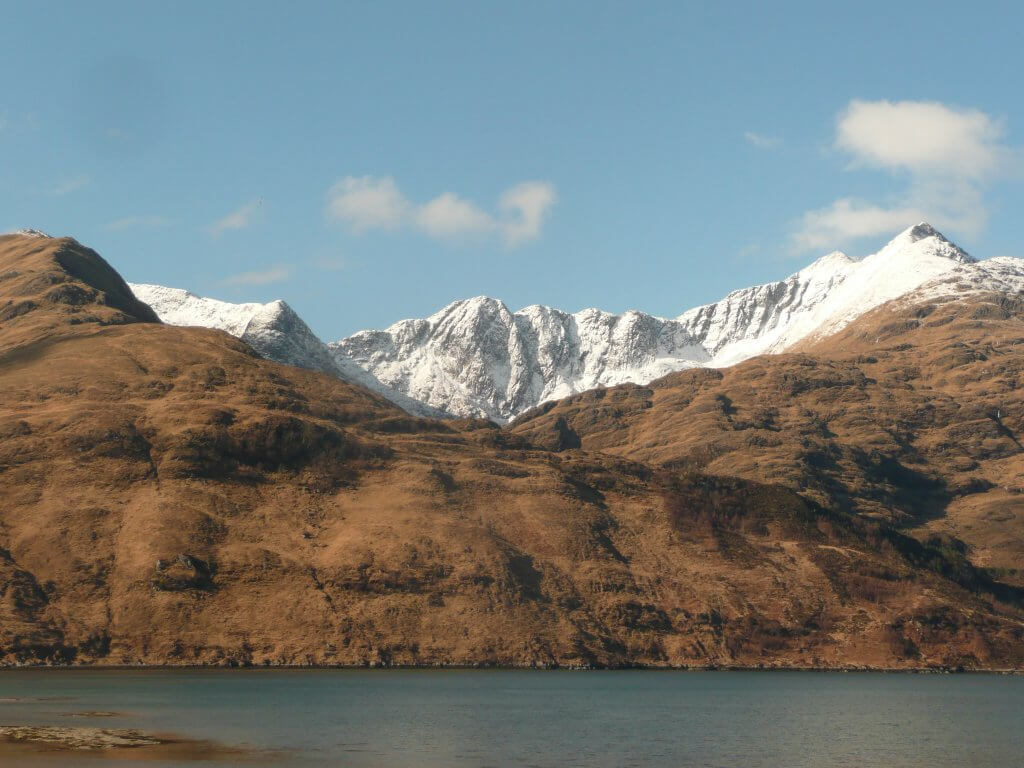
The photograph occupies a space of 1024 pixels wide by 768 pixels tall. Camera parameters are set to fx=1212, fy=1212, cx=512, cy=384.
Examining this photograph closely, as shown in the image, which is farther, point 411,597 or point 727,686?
point 411,597

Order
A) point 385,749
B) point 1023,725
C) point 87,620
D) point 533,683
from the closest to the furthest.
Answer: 1. point 385,749
2. point 1023,725
3. point 533,683
4. point 87,620

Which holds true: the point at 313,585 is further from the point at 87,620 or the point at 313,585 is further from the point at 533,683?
the point at 533,683

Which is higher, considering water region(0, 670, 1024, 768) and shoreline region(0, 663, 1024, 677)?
water region(0, 670, 1024, 768)

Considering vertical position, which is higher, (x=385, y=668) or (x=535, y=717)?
(x=535, y=717)

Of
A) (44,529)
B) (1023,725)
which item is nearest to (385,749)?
(1023,725)

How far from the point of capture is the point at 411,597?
190625mm

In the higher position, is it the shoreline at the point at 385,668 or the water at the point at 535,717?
the water at the point at 535,717

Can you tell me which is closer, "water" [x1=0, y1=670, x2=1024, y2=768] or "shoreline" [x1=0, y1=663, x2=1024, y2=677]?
"water" [x1=0, y1=670, x2=1024, y2=768]

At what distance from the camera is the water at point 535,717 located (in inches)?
3585

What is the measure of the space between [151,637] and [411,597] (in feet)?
132

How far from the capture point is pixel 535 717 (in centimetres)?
11706

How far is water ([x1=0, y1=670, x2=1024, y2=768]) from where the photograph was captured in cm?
9106

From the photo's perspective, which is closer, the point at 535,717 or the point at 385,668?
the point at 535,717

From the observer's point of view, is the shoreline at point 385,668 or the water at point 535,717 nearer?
the water at point 535,717
